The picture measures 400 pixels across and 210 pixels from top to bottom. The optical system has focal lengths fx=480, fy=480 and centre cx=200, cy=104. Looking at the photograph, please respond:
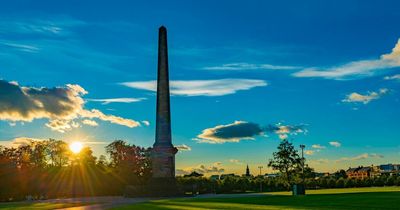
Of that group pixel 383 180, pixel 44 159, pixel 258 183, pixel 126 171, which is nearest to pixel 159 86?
pixel 126 171

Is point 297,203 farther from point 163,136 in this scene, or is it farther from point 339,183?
point 339,183

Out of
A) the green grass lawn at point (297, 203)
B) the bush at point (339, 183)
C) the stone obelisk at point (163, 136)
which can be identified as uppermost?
the stone obelisk at point (163, 136)

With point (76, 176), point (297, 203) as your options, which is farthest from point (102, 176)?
point (297, 203)

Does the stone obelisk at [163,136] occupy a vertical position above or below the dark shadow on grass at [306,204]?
above

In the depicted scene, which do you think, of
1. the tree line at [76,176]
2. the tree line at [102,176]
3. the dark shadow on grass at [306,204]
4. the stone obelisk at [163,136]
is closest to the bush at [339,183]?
the tree line at [102,176]

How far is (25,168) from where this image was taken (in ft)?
198

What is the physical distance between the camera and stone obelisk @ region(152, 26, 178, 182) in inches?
1841

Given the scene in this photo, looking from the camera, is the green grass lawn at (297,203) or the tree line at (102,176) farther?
the tree line at (102,176)

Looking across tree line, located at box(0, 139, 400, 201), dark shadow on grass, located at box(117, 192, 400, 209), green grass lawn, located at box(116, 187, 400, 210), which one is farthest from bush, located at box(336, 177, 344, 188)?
dark shadow on grass, located at box(117, 192, 400, 209)

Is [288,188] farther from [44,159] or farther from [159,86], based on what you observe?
[44,159]

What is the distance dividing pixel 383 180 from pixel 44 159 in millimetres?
62033

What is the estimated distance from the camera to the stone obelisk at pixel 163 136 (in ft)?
153

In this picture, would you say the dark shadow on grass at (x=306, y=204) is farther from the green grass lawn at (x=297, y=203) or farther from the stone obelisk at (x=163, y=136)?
the stone obelisk at (x=163, y=136)

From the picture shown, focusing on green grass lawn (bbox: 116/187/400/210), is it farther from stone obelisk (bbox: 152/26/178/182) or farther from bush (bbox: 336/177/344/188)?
bush (bbox: 336/177/344/188)
